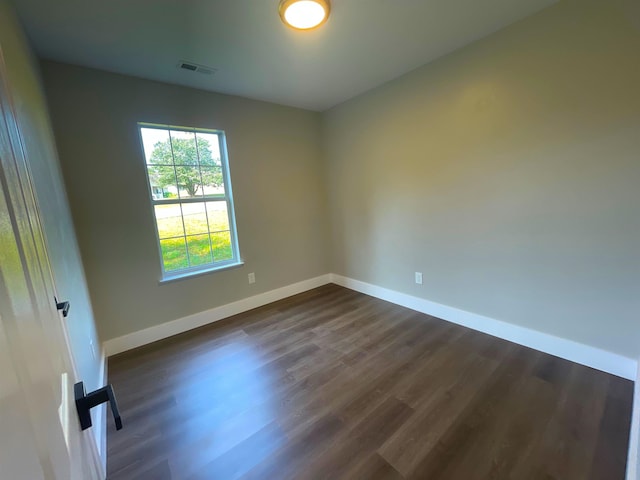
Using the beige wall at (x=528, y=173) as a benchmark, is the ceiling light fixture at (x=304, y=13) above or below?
above

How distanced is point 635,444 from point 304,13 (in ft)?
9.61

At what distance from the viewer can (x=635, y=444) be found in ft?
4.23

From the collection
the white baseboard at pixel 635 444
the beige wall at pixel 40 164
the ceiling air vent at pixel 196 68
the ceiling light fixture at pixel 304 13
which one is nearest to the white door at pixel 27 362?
the beige wall at pixel 40 164

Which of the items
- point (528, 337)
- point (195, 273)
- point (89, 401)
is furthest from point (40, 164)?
point (528, 337)

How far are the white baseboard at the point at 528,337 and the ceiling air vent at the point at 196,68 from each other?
9.63 ft

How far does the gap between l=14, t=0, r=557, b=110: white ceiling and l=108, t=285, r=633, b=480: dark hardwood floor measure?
2.50 metres

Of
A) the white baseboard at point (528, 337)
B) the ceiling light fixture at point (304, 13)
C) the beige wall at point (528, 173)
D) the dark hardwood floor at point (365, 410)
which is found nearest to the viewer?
the dark hardwood floor at point (365, 410)

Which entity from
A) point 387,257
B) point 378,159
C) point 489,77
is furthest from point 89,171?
point 489,77

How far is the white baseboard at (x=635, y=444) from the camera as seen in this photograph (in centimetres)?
113

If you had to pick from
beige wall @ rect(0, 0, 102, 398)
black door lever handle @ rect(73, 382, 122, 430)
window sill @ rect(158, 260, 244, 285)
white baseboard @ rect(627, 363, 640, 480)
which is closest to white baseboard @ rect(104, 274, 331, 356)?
window sill @ rect(158, 260, 244, 285)

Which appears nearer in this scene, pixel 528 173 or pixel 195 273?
pixel 528 173

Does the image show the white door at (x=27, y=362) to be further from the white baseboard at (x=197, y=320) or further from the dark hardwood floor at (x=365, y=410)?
the white baseboard at (x=197, y=320)

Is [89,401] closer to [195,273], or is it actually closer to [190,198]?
[195,273]

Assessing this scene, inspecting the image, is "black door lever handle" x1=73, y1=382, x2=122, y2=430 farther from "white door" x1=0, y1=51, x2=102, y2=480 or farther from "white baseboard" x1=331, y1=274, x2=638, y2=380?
"white baseboard" x1=331, y1=274, x2=638, y2=380
